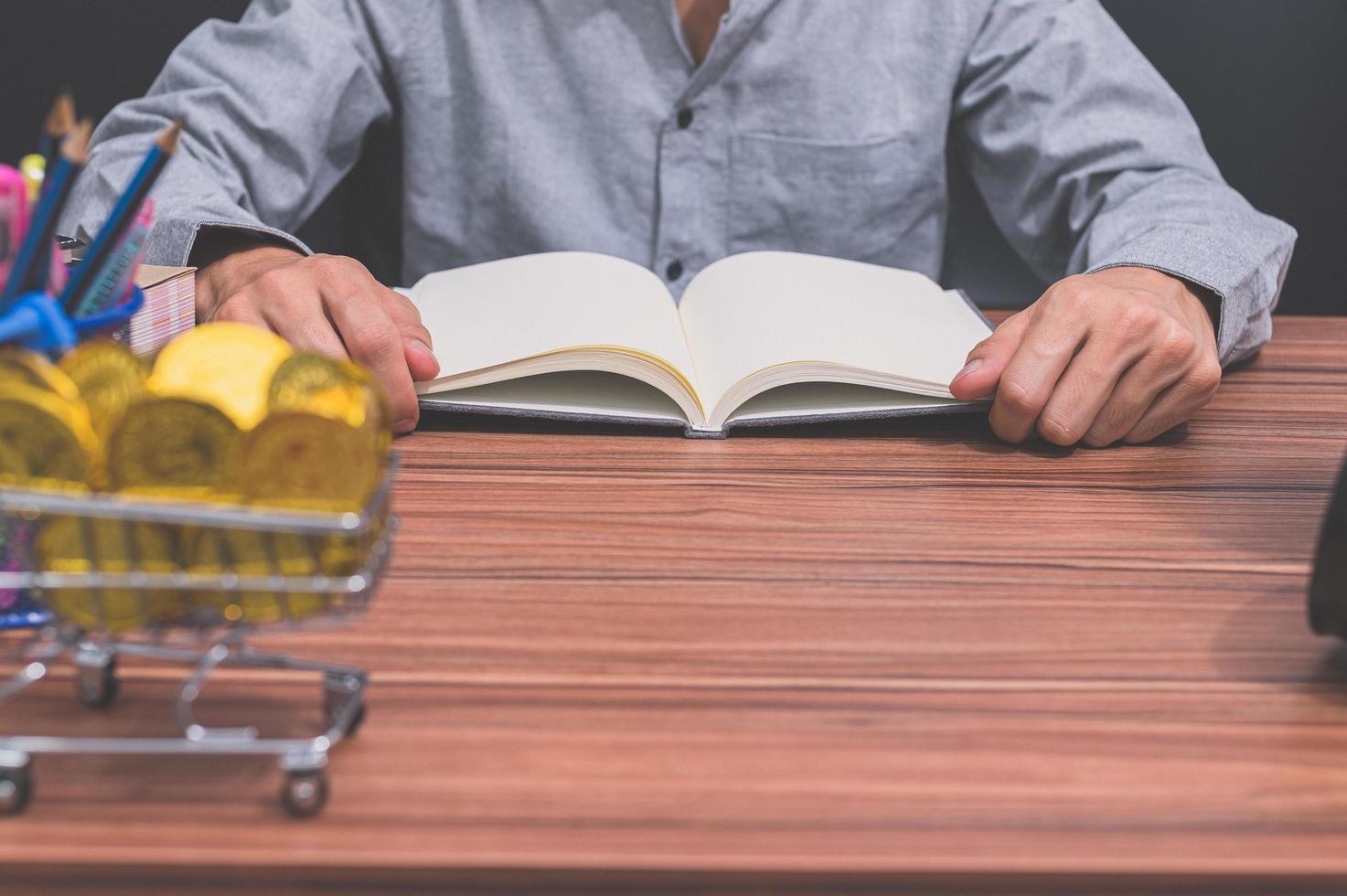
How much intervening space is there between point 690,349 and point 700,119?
0.51 m

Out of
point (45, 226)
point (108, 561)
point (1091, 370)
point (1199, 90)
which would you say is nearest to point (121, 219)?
point (45, 226)

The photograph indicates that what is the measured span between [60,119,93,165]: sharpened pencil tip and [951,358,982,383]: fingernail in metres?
0.54

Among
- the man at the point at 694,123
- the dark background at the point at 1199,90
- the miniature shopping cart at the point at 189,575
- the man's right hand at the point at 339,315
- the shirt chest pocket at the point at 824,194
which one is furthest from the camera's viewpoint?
the dark background at the point at 1199,90

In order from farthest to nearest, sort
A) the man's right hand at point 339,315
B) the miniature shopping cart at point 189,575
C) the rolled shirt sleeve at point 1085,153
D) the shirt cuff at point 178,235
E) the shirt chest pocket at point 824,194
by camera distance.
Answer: the shirt chest pocket at point 824,194 < the rolled shirt sleeve at point 1085,153 < the shirt cuff at point 178,235 < the man's right hand at point 339,315 < the miniature shopping cart at point 189,575

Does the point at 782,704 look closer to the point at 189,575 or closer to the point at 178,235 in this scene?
the point at 189,575

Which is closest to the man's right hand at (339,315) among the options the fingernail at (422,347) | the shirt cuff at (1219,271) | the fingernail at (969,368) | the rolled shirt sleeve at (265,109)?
the fingernail at (422,347)

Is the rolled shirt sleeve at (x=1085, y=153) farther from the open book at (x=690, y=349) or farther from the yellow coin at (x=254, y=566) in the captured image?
the yellow coin at (x=254, y=566)

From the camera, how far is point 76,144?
405 mm

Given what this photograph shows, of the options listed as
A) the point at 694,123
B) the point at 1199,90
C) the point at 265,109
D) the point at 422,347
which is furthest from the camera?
the point at 1199,90

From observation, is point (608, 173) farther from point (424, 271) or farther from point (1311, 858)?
point (1311, 858)

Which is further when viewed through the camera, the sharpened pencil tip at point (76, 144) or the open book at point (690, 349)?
the open book at point (690, 349)

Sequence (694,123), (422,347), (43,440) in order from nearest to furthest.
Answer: (43,440)
(422,347)
(694,123)

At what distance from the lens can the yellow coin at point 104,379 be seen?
403 mm

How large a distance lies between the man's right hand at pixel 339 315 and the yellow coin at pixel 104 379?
12.6 inches
